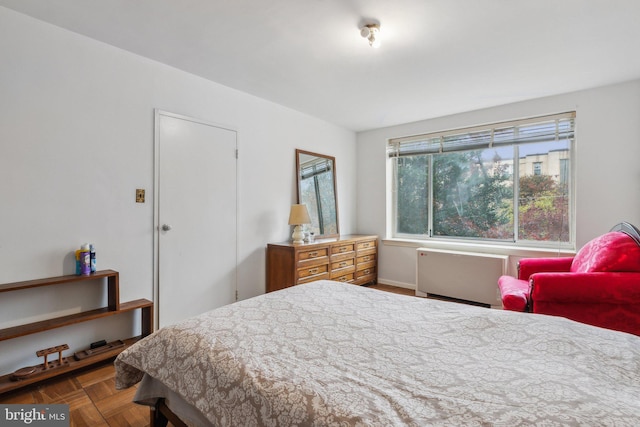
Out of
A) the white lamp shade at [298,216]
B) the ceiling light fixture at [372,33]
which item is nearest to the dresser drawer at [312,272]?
the white lamp shade at [298,216]

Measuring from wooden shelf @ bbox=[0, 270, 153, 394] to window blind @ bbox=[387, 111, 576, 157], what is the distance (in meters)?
3.76

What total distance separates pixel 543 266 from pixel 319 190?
263cm

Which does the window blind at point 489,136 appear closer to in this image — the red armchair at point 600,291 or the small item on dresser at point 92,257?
the red armchair at point 600,291

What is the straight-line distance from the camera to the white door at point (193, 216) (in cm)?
267

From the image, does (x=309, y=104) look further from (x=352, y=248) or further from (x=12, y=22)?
(x=12, y=22)

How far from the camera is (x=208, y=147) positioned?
9.83 feet

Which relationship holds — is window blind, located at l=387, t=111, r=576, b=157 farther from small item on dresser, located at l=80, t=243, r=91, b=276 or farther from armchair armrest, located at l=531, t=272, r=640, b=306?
small item on dresser, located at l=80, t=243, r=91, b=276

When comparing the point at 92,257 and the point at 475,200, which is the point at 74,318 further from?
the point at 475,200

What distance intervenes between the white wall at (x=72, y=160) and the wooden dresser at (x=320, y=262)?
50.3 inches

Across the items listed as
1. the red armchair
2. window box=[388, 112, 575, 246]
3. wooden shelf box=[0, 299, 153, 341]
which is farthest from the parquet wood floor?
window box=[388, 112, 575, 246]

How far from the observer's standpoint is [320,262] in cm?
363

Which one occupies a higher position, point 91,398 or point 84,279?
point 84,279

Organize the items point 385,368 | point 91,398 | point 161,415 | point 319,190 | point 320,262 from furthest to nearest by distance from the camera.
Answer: point 319,190, point 320,262, point 91,398, point 161,415, point 385,368

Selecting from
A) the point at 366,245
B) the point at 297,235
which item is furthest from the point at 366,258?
the point at 297,235
